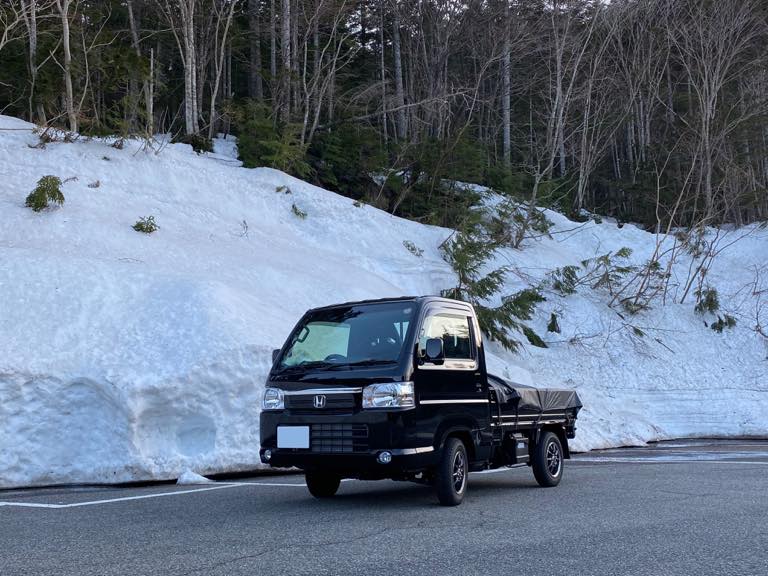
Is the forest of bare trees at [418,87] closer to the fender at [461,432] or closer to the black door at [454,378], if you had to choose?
the black door at [454,378]

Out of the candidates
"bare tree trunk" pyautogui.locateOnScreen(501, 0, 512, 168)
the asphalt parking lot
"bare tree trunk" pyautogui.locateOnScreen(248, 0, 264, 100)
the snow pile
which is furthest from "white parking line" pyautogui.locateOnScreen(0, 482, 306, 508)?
"bare tree trunk" pyautogui.locateOnScreen(248, 0, 264, 100)

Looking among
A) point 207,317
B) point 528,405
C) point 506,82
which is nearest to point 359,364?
point 528,405

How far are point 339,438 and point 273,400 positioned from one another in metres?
0.92

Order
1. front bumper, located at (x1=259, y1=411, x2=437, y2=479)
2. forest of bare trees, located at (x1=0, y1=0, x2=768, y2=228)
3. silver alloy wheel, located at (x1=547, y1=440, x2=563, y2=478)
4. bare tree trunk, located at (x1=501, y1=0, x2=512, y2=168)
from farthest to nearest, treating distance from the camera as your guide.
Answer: bare tree trunk, located at (x1=501, y1=0, x2=512, y2=168) < forest of bare trees, located at (x1=0, y1=0, x2=768, y2=228) < silver alloy wheel, located at (x1=547, y1=440, x2=563, y2=478) < front bumper, located at (x1=259, y1=411, x2=437, y2=479)

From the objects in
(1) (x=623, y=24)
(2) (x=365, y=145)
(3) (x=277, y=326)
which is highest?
(1) (x=623, y=24)

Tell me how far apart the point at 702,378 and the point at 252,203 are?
14.3 meters

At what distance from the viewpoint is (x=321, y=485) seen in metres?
9.26

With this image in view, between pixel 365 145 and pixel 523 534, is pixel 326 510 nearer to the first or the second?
pixel 523 534

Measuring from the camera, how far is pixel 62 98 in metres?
24.0

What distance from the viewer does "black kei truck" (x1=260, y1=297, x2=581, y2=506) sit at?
8047 mm

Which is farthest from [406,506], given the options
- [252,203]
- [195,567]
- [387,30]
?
[387,30]

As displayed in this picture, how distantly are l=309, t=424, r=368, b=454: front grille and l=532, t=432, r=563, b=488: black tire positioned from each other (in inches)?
128

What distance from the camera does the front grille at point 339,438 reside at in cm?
804

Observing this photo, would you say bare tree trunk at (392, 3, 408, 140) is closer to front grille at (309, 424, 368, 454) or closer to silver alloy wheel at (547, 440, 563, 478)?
silver alloy wheel at (547, 440, 563, 478)
